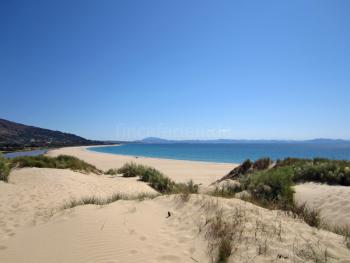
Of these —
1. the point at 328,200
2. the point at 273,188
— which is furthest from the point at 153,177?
the point at 328,200

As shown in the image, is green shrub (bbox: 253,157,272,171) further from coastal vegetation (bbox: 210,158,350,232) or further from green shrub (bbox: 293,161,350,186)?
green shrub (bbox: 293,161,350,186)

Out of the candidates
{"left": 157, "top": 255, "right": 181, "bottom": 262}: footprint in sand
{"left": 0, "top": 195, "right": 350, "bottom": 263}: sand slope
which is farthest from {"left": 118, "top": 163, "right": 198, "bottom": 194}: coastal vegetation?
{"left": 157, "top": 255, "right": 181, "bottom": 262}: footprint in sand

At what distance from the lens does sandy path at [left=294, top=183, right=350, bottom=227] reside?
7.79 meters

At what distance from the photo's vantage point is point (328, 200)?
9062 millimetres

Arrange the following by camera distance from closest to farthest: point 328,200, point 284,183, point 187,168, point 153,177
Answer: point 328,200 < point 284,183 < point 153,177 < point 187,168

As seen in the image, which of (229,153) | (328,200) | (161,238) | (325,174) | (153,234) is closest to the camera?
(161,238)

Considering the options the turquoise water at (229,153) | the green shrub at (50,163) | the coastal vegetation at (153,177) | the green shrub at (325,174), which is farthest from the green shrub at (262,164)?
the turquoise water at (229,153)

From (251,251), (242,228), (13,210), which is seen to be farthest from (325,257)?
(13,210)

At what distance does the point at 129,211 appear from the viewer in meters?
6.45

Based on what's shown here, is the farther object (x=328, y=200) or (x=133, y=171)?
(x=133, y=171)

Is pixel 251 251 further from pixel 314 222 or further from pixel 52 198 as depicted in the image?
pixel 52 198

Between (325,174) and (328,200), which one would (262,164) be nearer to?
(325,174)

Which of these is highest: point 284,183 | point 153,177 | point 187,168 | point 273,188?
point 284,183

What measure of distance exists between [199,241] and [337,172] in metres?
9.78
